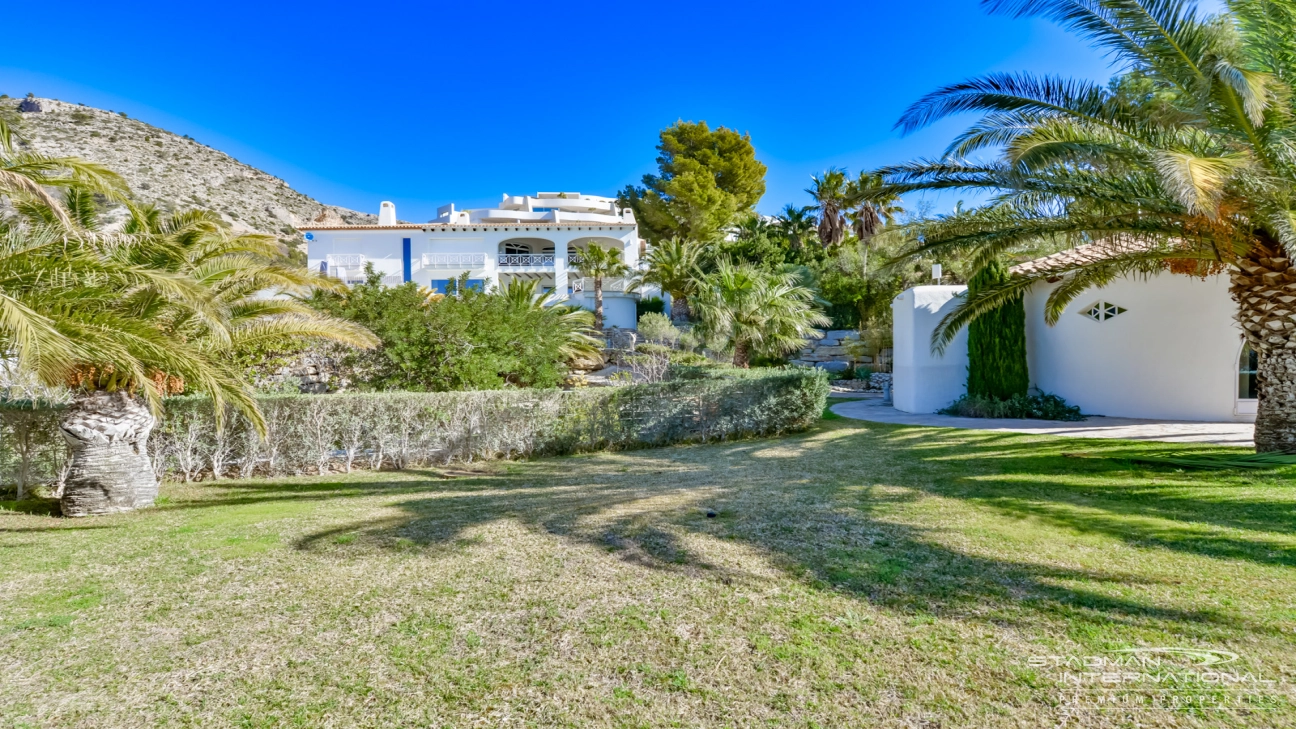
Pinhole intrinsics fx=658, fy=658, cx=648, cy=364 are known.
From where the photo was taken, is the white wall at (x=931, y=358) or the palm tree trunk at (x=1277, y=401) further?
the white wall at (x=931, y=358)

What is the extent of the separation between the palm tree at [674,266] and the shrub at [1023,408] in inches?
755

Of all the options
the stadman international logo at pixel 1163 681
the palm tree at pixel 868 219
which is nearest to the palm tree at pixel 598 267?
the palm tree at pixel 868 219

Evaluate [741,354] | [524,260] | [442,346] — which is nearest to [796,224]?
[524,260]

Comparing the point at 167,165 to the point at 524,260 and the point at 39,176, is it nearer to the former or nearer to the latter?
the point at 524,260

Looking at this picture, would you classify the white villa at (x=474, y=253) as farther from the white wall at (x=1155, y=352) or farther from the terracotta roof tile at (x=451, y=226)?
the white wall at (x=1155, y=352)

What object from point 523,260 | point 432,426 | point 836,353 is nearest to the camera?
point 432,426

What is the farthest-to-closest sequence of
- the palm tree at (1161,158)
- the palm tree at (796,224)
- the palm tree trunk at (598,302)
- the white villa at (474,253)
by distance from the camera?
the palm tree at (796,224), the white villa at (474,253), the palm tree trunk at (598,302), the palm tree at (1161,158)

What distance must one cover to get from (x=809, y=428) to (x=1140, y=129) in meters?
7.68

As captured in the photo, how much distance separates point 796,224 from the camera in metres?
40.1

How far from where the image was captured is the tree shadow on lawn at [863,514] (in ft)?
14.5

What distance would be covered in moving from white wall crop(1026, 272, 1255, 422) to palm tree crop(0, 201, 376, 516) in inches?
586

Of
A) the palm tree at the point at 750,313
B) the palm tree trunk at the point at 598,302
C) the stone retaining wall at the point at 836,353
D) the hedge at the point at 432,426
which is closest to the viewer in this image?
the hedge at the point at 432,426

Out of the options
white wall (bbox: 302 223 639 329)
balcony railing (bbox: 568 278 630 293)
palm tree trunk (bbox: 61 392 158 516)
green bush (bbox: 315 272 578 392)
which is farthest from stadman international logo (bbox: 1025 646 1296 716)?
balcony railing (bbox: 568 278 630 293)

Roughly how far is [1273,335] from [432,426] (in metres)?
11.9
